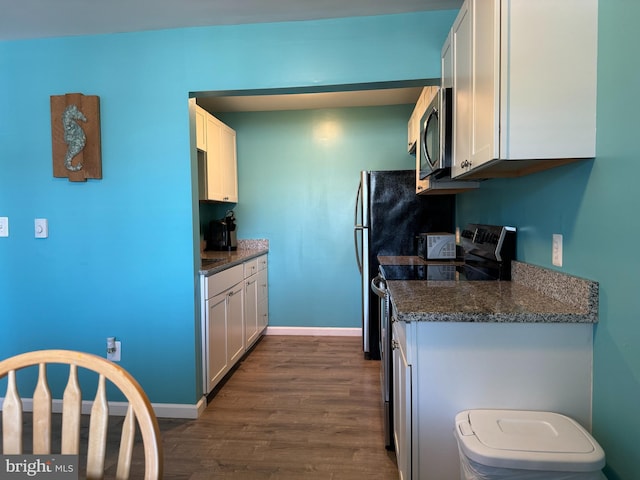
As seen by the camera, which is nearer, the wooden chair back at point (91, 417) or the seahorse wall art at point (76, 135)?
the wooden chair back at point (91, 417)

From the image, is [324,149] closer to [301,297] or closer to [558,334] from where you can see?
[301,297]

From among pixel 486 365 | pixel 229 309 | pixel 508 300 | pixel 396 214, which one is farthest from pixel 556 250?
pixel 229 309

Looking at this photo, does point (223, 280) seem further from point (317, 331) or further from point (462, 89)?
point (462, 89)

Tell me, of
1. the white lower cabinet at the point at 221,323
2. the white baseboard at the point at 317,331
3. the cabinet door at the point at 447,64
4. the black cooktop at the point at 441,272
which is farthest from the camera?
the white baseboard at the point at 317,331

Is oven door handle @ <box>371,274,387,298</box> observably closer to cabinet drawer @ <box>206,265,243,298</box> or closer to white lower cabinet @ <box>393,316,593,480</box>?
white lower cabinet @ <box>393,316,593,480</box>

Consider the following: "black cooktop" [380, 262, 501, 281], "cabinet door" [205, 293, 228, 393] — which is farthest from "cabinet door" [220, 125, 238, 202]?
"black cooktop" [380, 262, 501, 281]

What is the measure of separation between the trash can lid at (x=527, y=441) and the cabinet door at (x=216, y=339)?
5.59 feet

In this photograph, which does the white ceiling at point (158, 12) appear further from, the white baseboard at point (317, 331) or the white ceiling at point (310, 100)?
the white baseboard at point (317, 331)

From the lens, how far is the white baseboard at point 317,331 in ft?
12.9

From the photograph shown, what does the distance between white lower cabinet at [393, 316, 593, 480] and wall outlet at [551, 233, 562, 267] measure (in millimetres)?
306

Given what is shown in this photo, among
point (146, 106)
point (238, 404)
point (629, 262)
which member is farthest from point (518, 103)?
point (238, 404)

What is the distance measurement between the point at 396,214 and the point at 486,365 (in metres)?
2.02

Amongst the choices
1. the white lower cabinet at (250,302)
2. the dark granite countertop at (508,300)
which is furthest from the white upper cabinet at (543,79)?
the white lower cabinet at (250,302)

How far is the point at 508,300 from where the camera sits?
1.44 meters
